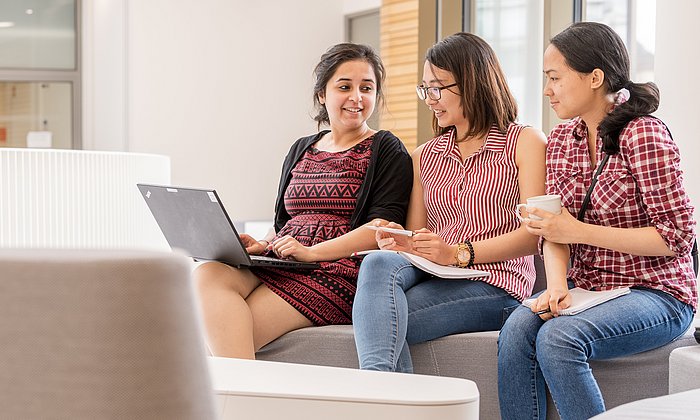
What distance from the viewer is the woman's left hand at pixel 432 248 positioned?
2344 mm

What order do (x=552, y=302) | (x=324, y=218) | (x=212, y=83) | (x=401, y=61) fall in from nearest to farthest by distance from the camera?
(x=552, y=302) < (x=324, y=218) < (x=401, y=61) < (x=212, y=83)

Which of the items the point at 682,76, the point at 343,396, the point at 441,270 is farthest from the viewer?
the point at 682,76

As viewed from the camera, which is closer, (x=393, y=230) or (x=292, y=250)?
(x=393, y=230)

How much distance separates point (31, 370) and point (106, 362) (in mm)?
62

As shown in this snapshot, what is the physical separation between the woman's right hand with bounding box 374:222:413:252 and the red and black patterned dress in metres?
0.17

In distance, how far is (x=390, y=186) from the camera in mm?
2613

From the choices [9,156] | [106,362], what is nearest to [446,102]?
[9,156]

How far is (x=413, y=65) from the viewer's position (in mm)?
6148

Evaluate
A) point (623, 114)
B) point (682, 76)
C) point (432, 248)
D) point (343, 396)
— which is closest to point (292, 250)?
point (432, 248)

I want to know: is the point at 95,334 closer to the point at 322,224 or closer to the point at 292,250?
the point at 292,250

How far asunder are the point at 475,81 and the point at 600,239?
660mm

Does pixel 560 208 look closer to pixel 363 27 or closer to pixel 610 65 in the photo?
pixel 610 65

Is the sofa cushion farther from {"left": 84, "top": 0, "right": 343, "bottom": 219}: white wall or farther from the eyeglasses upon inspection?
{"left": 84, "top": 0, "right": 343, "bottom": 219}: white wall

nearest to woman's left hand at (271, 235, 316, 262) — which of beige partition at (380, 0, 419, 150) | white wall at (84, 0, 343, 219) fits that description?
beige partition at (380, 0, 419, 150)
